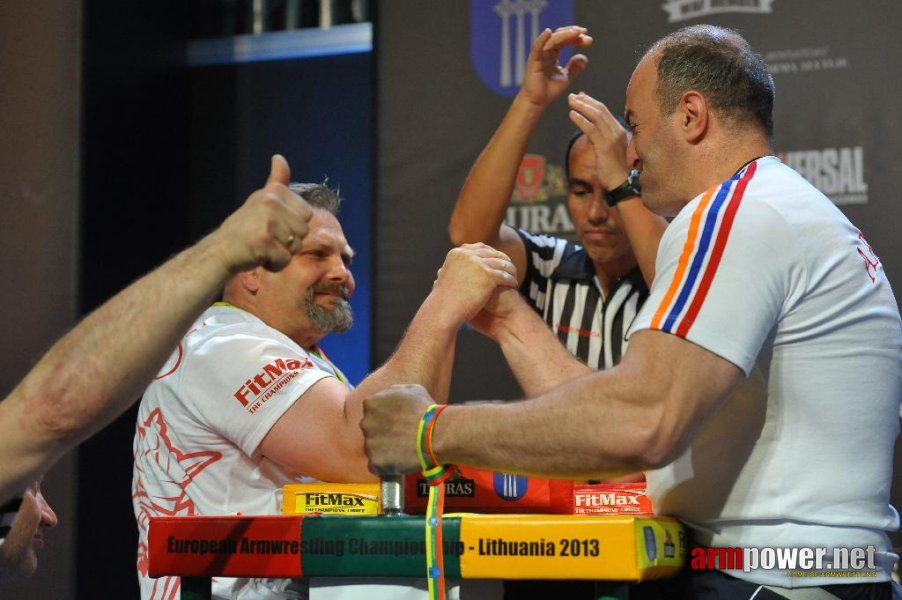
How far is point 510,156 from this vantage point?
2.64 meters

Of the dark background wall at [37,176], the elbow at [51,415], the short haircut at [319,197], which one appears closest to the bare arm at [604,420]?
the elbow at [51,415]

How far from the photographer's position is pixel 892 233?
3088 mm

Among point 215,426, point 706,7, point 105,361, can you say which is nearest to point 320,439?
point 215,426

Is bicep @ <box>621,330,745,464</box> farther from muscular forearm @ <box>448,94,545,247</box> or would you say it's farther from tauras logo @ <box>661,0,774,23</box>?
tauras logo @ <box>661,0,774,23</box>

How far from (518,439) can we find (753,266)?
1.26 ft

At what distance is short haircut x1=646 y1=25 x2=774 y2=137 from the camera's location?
1.77 metres

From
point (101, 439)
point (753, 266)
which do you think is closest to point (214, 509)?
point (753, 266)

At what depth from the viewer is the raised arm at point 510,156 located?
253cm

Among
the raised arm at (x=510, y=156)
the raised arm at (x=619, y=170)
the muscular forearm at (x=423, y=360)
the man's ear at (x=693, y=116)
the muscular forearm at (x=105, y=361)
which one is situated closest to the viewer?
the muscular forearm at (x=105, y=361)

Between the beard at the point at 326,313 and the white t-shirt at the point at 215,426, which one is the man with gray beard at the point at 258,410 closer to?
the white t-shirt at the point at 215,426

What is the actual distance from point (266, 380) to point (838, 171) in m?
1.86

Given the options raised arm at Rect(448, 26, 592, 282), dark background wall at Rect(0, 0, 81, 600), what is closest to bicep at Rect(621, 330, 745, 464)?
raised arm at Rect(448, 26, 592, 282)

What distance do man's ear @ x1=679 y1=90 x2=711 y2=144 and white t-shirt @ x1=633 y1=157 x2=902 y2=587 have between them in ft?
0.71

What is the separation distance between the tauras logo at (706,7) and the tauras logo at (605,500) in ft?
6.43
